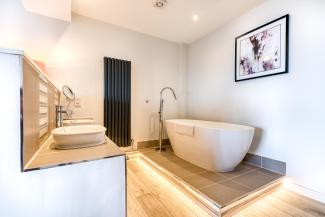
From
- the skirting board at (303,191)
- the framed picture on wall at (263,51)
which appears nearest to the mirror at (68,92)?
the framed picture on wall at (263,51)

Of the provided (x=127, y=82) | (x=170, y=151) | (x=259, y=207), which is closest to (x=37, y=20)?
(x=127, y=82)

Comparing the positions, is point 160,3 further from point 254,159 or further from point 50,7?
point 254,159

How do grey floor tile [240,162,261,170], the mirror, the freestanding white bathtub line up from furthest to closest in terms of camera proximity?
the mirror, grey floor tile [240,162,261,170], the freestanding white bathtub

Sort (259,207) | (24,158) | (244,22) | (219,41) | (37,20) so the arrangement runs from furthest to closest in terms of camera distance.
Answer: (219,41)
(244,22)
(37,20)
(259,207)
(24,158)

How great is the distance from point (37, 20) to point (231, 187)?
279cm

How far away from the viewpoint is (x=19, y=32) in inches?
67.6

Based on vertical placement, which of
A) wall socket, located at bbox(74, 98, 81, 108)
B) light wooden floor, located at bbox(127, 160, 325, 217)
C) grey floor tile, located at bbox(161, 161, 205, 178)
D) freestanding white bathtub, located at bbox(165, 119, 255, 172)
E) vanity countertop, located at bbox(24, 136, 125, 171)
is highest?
wall socket, located at bbox(74, 98, 81, 108)

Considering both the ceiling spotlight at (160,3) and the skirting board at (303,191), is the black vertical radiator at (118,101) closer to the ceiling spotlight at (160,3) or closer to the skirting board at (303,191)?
the ceiling spotlight at (160,3)

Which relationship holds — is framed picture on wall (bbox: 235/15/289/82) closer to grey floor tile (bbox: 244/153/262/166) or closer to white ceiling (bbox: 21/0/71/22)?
grey floor tile (bbox: 244/153/262/166)

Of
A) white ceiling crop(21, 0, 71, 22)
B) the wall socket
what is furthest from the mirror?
white ceiling crop(21, 0, 71, 22)

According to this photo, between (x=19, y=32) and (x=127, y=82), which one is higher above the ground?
(x=19, y=32)

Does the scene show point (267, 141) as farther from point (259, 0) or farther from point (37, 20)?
point (37, 20)

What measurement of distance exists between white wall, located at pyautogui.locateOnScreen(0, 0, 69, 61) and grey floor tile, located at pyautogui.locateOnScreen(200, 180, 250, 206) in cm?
245

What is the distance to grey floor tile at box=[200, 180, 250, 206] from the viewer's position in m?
1.40
